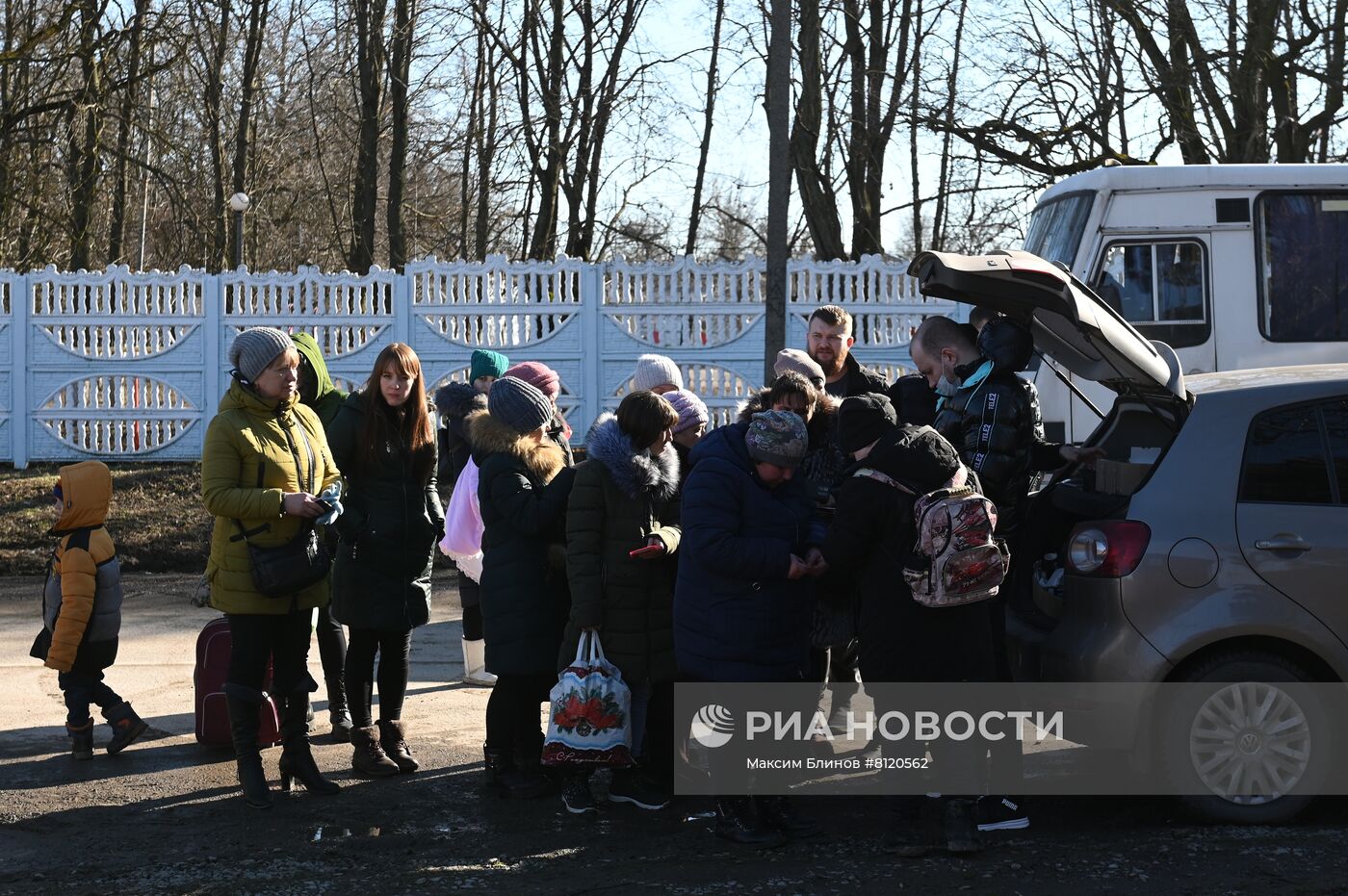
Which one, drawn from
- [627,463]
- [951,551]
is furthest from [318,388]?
[951,551]

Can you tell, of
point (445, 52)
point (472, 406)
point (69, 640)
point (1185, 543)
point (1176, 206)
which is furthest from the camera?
point (445, 52)

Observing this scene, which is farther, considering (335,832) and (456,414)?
(456,414)

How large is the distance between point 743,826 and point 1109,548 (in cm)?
161

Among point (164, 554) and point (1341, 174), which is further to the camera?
point (164, 554)

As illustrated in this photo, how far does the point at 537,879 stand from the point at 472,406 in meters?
2.56

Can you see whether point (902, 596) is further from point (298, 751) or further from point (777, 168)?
point (777, 168)

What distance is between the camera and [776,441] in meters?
5.01

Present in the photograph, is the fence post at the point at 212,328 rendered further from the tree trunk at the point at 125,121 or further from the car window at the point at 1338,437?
the car window at the point at 1338,437

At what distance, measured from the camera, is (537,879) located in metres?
4.74

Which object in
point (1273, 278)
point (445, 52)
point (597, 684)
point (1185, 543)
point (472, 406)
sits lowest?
point (597, 684)

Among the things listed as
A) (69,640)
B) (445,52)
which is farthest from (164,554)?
(445,52)

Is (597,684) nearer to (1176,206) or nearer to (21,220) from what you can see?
(1176,206)

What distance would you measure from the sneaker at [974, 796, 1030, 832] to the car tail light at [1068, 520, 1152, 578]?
87 cm

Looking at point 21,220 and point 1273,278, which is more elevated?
point 21,220
